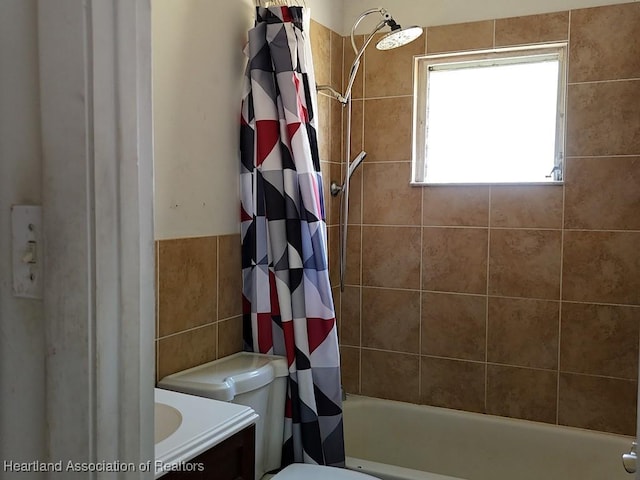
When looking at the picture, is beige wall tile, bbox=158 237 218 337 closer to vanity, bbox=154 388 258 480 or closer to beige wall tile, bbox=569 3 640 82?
vanity, bbox=154 388 258 480

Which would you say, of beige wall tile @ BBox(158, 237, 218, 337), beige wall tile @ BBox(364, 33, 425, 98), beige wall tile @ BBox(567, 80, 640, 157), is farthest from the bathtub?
beige wall tile @ BBox(364, 33, 425, 98)

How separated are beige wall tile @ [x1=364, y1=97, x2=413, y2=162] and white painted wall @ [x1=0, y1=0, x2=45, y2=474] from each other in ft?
7.13

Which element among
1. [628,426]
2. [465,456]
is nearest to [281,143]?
[465,456]

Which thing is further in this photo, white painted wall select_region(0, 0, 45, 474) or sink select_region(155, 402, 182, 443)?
sink select_region(155, 402, 182, 443)

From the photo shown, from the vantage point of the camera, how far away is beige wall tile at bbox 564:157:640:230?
232cm

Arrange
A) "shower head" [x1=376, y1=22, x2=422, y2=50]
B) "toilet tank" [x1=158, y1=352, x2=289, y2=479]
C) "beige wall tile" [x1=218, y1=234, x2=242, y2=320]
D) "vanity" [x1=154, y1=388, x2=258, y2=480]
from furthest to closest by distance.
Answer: "shower head" [x1=376, y1=22, x2=422, y2=50], "beige wall tile" [x1=218, y1=234, x2=242, y2=320], "toilet tank" [x1=158, y1=352, x2=289, y2=479], "vanity" [x1=154, y1=388, x2=258, y2=480]

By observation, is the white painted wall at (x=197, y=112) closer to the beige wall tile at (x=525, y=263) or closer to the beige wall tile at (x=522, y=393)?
the beige wall tile at (x=525, y=263)

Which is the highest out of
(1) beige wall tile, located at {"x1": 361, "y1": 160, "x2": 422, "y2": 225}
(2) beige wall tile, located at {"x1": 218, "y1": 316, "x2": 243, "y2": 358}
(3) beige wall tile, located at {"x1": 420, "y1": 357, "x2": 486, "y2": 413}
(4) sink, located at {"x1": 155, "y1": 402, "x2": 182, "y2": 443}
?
(1) beige wall tile, located at {"x1": 361, "y1": 160, "x2": 422, "y2": 225}

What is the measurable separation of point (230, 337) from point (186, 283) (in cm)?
32

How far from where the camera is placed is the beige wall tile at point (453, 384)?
8.52 ft

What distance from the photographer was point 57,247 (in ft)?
2.13

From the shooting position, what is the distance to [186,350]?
5.98ft

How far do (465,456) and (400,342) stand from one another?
0.58m

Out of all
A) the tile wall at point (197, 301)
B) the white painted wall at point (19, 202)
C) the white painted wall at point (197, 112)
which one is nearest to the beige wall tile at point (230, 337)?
the tile wall at point (197, 301)
